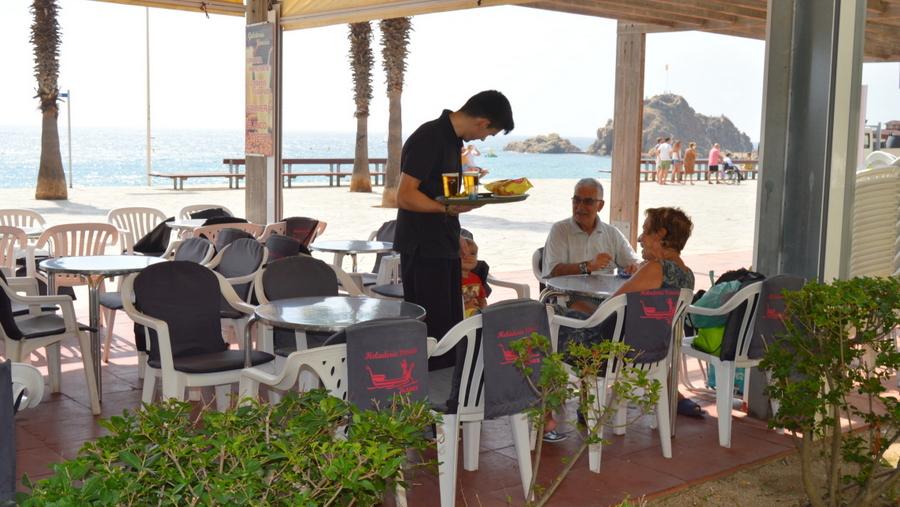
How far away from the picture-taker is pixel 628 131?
854 cm

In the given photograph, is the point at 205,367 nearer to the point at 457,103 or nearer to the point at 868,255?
the point at 868,255

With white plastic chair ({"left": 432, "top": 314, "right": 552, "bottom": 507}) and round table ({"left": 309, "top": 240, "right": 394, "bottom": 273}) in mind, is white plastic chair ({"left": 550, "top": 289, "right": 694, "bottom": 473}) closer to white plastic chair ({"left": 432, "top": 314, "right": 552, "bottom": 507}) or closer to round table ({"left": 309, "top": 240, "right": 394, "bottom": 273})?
white plastic chair ({"left": 432, "top": 314, "right": 552, "bottom": 507})

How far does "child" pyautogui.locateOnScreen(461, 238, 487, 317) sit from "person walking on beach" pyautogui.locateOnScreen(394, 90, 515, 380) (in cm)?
78

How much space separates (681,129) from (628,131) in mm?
80724

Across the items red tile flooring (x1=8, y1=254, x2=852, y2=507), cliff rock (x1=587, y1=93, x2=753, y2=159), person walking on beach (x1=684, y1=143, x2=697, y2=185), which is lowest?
red tile flooring (x1=8, y1=254, x2=852, y2=507)

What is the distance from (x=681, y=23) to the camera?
8.45m

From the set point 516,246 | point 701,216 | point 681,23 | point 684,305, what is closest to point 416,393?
point 684,305

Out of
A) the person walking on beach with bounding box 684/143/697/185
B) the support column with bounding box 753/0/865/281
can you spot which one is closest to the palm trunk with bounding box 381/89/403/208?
the person walking on beach with bounding box 684/143/697/185

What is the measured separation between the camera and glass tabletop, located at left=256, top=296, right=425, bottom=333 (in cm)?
315

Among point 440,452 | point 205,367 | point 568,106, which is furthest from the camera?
point 568,106

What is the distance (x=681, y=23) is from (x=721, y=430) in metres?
5.57

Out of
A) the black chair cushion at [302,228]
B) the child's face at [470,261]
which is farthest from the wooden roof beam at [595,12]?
the child's face at [470,261]

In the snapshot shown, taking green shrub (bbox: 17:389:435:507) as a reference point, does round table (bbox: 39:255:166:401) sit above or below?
below

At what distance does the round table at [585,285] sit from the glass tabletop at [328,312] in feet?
3.14
